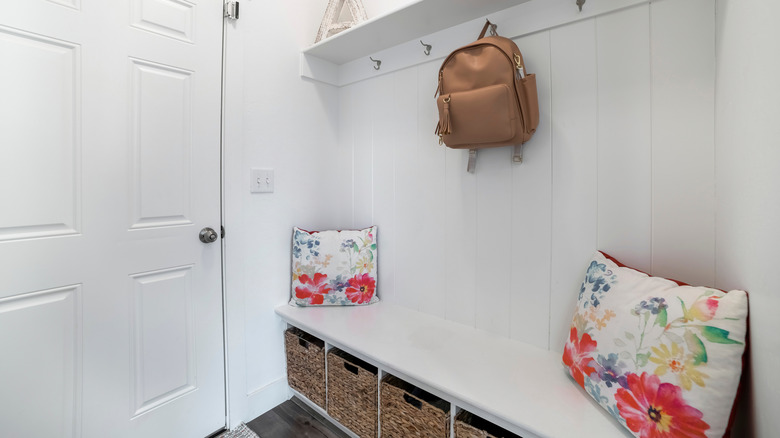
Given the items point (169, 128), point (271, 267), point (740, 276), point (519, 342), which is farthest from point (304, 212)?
point (740, 276)

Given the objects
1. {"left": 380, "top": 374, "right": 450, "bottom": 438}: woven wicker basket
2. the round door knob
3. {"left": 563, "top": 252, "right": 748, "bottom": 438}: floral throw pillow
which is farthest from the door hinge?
{"left": 563, "top": 252, "right": 748, "bottom": 438}: floral throw pillow

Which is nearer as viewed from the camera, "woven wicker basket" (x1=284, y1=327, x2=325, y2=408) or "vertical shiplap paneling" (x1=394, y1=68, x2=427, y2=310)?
"woven wicker basket" (x1=284, y1=327, x2=325, y2=408)

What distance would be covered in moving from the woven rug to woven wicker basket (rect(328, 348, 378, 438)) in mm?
357

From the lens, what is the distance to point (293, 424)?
1530 millimetres

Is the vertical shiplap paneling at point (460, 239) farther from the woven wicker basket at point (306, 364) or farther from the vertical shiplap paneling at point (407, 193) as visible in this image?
the woven wicker basket at point (306, 364)

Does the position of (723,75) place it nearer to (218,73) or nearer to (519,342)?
(519,342)

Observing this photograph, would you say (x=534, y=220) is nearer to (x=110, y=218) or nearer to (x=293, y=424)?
(x=293, y=424)

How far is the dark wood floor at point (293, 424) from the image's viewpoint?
1464 mm

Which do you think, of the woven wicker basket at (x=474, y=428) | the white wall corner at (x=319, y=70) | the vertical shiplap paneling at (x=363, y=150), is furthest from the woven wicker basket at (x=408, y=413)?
the white wall corner at (x=319, y=70)

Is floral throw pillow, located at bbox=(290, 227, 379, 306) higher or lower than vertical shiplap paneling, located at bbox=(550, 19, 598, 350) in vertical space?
lower

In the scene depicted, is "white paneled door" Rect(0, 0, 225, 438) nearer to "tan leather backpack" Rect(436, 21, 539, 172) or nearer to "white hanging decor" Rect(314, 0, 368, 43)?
"white hanging decor" Rect(314, 0, 368, 43)

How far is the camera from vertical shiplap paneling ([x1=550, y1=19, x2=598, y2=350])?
114 centimetres

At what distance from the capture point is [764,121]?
1.90 feet

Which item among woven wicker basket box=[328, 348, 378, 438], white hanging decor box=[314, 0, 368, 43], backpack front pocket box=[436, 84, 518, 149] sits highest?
white hanging decor box=[314, 0, 368, 43]
